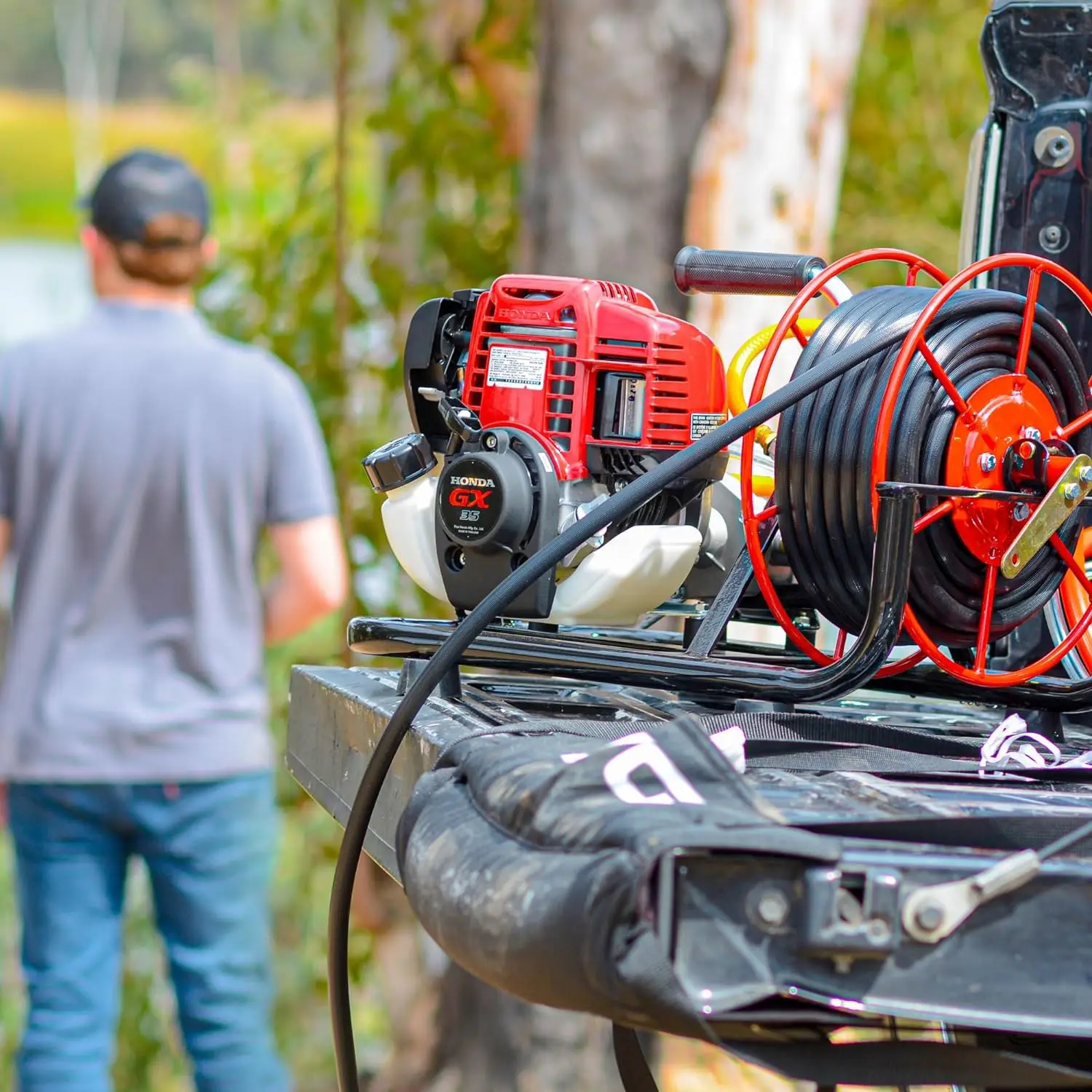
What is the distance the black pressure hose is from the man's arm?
2010 millimetres

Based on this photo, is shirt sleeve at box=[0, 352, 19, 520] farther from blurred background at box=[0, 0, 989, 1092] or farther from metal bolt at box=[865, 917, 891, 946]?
metal bolt at box=[865, 917, 891, 946]

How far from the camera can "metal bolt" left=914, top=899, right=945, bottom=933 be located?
3.64ft

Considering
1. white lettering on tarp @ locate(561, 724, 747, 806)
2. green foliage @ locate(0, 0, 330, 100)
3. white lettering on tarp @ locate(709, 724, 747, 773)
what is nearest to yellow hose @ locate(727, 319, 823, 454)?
white lettering on tarp @ locate(709, 724, 747, 773)

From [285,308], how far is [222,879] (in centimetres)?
208

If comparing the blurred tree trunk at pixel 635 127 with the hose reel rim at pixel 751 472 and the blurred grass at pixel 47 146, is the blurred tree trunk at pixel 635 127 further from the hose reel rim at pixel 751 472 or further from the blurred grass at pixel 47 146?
the blurred grass at pixel 47 146

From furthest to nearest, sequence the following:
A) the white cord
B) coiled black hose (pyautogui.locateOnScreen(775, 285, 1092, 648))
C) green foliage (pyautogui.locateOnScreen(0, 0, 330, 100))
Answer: green foliage (pyautogui.locateOnScreen(0, 0, 330, 100))
coiled black hose (pyautogui.locateOnScreen(775, 285, 1092, 648))
the white cord

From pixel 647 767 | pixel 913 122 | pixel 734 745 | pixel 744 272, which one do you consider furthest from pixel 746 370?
pixel 913 122

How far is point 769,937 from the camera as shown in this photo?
1107mm

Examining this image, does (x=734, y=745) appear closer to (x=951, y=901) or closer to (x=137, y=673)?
(x=951, y=901)

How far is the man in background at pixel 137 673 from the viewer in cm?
343

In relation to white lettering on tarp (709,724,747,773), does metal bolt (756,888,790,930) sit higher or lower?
higher

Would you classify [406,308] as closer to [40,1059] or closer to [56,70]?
[40,1059]

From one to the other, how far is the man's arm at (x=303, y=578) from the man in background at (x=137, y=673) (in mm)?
81

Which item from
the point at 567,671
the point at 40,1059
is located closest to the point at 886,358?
the point at 567,671
